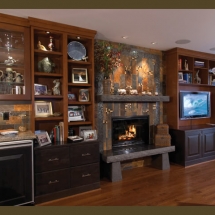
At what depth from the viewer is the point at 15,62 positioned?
2.65m

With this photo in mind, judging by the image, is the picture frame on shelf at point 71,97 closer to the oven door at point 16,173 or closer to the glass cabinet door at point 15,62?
the glass cabinet door at point 15,62

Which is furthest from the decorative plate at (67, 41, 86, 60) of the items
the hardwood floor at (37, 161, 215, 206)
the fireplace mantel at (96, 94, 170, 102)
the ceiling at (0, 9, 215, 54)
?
the hardwood floor at (37, 161, 215, 206)

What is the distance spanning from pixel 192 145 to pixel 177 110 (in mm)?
807

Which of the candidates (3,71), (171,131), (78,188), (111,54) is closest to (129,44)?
(111,54)

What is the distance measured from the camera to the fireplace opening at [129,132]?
12.2 feet

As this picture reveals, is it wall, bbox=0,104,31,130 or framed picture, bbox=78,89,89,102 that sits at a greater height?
framed picture, bbox=78,89,89,102

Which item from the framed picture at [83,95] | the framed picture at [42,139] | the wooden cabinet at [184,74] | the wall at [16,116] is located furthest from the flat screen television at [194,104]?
the wall at [16,116]

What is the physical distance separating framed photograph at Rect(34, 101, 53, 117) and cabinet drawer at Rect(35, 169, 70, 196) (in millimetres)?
868

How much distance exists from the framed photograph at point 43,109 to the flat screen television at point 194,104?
287cm

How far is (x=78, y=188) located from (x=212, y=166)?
2937 millimetres

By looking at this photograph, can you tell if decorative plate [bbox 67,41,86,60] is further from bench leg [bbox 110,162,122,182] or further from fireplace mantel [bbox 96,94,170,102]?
bench leg [bbox 110,162,122,182]

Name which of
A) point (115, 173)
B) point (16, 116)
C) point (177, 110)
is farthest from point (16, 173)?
point (177, 110)

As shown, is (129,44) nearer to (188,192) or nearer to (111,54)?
(111,54)

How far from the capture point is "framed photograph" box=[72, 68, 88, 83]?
10.1 ft
